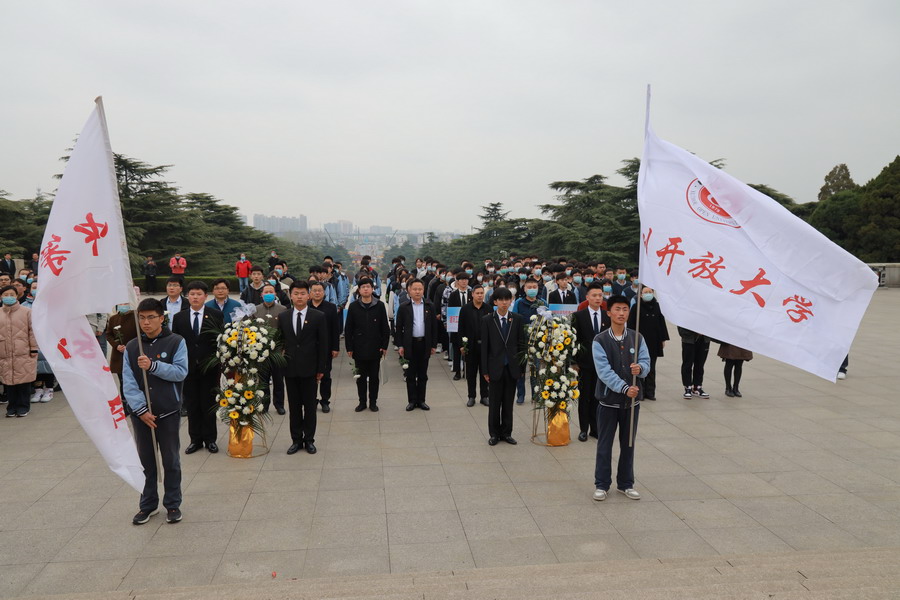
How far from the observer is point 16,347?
27.9ft

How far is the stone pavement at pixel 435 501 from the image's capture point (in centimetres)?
459

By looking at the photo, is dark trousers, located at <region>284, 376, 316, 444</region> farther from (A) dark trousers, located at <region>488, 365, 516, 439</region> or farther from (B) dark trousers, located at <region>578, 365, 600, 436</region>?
(B) dark trousers, located at <region>578, 365, 600, 436</region>

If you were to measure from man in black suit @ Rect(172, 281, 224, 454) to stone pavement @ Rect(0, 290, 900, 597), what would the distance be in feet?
0.87

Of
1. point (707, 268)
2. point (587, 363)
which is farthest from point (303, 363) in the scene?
point (707, 268)

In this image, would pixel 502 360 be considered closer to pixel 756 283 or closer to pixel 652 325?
pixel 652 325

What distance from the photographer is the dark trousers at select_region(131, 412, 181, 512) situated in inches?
203

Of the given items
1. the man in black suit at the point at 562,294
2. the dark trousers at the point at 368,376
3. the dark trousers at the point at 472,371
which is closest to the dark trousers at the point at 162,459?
the dark trousers at the point at 368,376

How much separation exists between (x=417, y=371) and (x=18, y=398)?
219 inches

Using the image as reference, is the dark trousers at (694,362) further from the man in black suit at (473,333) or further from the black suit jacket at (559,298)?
the man in black suit at (473,333)

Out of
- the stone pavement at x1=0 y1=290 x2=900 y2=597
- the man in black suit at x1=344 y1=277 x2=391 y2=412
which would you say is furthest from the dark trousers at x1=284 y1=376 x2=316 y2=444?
the man in black suit at x1=344 y1=277 x2=391 y2=412

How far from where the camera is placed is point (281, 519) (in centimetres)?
525

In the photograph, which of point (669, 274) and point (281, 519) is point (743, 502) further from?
point (281, 519)

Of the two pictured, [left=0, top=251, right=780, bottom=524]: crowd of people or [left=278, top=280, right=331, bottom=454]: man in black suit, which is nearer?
[left=0, top=251, right=780, bottom=524]: crowd of people

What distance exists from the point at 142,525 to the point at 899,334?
18.2 meters
